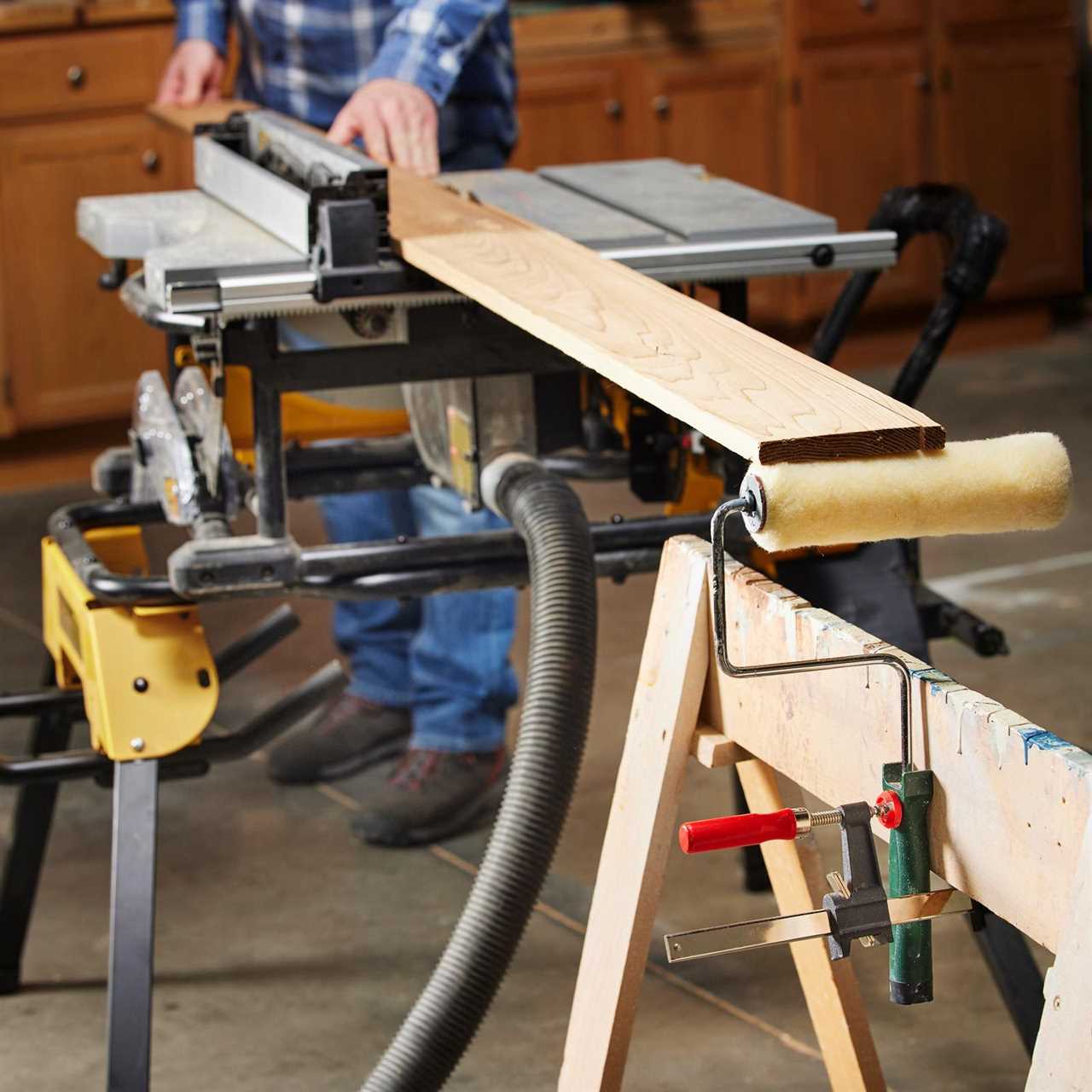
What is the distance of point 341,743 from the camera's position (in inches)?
96.9

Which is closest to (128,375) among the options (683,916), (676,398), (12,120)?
(12,120)

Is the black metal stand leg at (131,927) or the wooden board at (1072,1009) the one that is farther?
the black metal stand leg at (131,927)

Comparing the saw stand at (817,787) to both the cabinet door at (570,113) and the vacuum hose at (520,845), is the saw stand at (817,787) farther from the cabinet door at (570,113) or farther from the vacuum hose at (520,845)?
the cabinet door at (570,113)

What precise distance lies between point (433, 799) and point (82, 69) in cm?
219

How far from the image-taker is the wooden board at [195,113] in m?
2.12

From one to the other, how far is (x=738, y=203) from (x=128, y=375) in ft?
8.14

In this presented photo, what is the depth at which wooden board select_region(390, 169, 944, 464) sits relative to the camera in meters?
0.86

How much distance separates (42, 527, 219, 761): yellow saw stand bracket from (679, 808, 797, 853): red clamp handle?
0.73 m

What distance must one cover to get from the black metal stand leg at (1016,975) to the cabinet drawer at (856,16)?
3276 mm

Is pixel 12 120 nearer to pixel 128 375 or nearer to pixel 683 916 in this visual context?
pixel 128 375

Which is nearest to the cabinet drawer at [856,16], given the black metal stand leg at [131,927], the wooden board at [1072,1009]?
the black metal stand leg at [131,927]

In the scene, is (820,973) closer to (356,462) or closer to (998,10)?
(356,462)

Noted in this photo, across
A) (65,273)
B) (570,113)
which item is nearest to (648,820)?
(65,273)

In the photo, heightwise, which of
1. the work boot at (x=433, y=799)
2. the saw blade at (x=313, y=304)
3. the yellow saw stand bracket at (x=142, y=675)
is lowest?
the work boot at (x=433, y=799)
